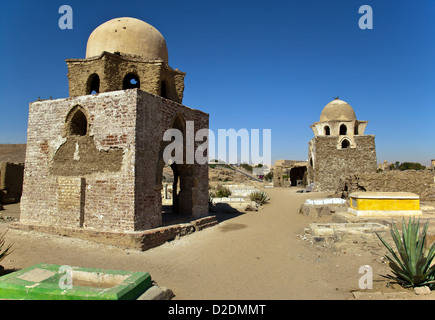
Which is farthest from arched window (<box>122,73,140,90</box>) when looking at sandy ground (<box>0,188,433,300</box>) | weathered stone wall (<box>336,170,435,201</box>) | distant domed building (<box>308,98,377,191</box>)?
distant domed building (<box>308,98,377,191</box>)

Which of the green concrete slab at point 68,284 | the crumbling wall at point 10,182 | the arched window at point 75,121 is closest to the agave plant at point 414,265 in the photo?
the green concrete slab at point 68,284

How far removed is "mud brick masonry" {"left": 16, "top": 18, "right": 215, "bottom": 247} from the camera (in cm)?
739

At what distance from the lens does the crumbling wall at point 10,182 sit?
14219 millimetres

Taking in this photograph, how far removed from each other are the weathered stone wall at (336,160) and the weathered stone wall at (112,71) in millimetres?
17033

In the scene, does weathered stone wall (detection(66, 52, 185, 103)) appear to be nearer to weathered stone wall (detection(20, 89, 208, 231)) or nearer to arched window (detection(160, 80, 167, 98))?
arched window (detection(160, 80, 167, 98))

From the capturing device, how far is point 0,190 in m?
14.0

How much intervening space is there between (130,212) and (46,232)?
283 cm

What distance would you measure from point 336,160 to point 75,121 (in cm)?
1996

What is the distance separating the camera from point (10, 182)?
14578 millimetres
